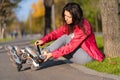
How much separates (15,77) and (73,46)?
1.53m

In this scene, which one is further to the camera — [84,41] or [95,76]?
[84,41]

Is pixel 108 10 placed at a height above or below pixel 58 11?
above

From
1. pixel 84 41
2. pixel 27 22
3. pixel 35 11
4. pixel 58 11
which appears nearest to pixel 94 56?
pixel 84 41

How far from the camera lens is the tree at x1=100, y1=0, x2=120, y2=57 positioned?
31.8 feet

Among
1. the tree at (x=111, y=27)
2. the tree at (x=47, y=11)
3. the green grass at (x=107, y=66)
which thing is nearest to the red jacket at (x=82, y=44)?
the green grass at (x=107, y=66)

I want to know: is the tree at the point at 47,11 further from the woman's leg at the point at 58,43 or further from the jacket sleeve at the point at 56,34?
the woman's leg at the point at 58,43

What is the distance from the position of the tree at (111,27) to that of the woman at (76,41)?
0.80 metres

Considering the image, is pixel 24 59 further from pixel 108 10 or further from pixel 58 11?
pixel 58 11

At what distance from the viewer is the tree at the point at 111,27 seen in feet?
31.8

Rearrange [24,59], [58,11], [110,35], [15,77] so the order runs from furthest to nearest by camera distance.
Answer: [58,11] → [110,35] → [24,59] → [15,77]

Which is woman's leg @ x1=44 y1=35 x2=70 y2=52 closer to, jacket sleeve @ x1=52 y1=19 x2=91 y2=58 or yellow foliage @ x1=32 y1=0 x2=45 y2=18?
jacket sleeve @ x1=52 y1=19 x2=91 y2=58

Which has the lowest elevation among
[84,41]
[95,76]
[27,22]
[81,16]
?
[27,22]

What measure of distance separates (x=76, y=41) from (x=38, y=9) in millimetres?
95890

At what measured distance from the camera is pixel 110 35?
979 centimetres
